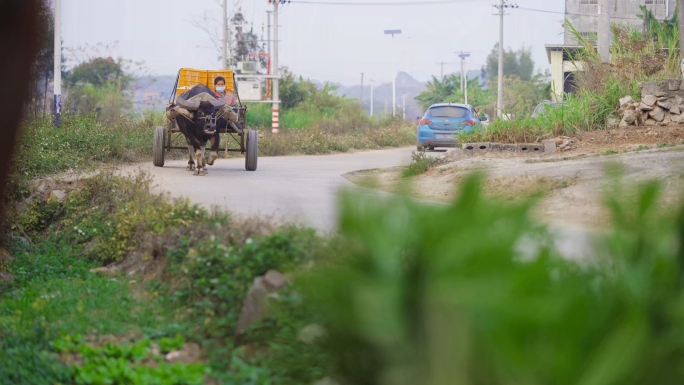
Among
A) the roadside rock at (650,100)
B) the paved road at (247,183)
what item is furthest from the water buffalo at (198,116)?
the roadside rock at (650,100)

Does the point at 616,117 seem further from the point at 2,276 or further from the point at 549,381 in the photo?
the point at 549,381

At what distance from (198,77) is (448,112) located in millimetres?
8226

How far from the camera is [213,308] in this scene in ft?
17.6

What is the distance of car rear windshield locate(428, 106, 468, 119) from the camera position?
2327 cm

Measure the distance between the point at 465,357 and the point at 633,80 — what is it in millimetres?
15523

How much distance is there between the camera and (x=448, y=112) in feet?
76.9

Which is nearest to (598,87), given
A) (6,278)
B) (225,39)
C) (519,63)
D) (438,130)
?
(438,130)

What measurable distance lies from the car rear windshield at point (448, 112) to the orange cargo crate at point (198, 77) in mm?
7475

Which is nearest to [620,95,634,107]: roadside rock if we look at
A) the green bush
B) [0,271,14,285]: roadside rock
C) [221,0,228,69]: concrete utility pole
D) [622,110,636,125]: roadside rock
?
[622,110,636,125]: roadside rock

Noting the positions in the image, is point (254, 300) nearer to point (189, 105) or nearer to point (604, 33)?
point (189, 105)

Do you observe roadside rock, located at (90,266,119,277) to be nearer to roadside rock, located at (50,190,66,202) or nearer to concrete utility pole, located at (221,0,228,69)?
roadside rock, located at (50,190,66,202)

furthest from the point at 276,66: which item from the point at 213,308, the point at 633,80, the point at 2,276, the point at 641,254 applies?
the point at 641,254

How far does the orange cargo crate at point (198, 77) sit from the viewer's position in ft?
54.9

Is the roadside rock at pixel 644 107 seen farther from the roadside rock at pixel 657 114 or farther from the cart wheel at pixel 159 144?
the cart wheel at pixel 159 144
